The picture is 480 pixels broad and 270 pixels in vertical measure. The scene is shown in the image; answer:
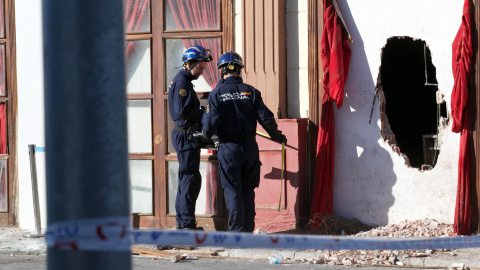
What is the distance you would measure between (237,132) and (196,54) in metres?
1.07

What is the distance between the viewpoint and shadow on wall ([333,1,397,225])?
9195 millimetres

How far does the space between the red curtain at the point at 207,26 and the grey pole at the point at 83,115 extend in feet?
24.9

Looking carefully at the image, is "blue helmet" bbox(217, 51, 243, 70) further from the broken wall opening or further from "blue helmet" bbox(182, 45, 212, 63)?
the broken wall opening

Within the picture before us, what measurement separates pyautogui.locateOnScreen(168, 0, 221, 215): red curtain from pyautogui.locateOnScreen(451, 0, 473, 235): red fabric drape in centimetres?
282

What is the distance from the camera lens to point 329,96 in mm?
9234

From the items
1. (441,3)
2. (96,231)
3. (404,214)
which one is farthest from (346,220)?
(96,231)

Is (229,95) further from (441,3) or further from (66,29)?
(66,29)

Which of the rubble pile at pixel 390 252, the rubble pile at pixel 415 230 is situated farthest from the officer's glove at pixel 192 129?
the rubble pile at pixel 415 230

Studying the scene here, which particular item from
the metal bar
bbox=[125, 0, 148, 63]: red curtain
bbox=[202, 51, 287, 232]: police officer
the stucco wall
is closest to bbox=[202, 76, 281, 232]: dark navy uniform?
bbox=[202, 51, 287, 232]: police officer

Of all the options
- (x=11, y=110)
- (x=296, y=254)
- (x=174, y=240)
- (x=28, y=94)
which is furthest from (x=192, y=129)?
(x=174, y=240)

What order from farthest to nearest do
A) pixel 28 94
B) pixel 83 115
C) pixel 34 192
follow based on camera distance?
pixel 28 94 < pixel 34 192 < pixel 83 115

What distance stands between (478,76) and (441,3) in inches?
36.6

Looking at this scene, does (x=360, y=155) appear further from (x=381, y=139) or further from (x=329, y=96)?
(x=329, y=96)

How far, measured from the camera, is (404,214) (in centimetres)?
909
